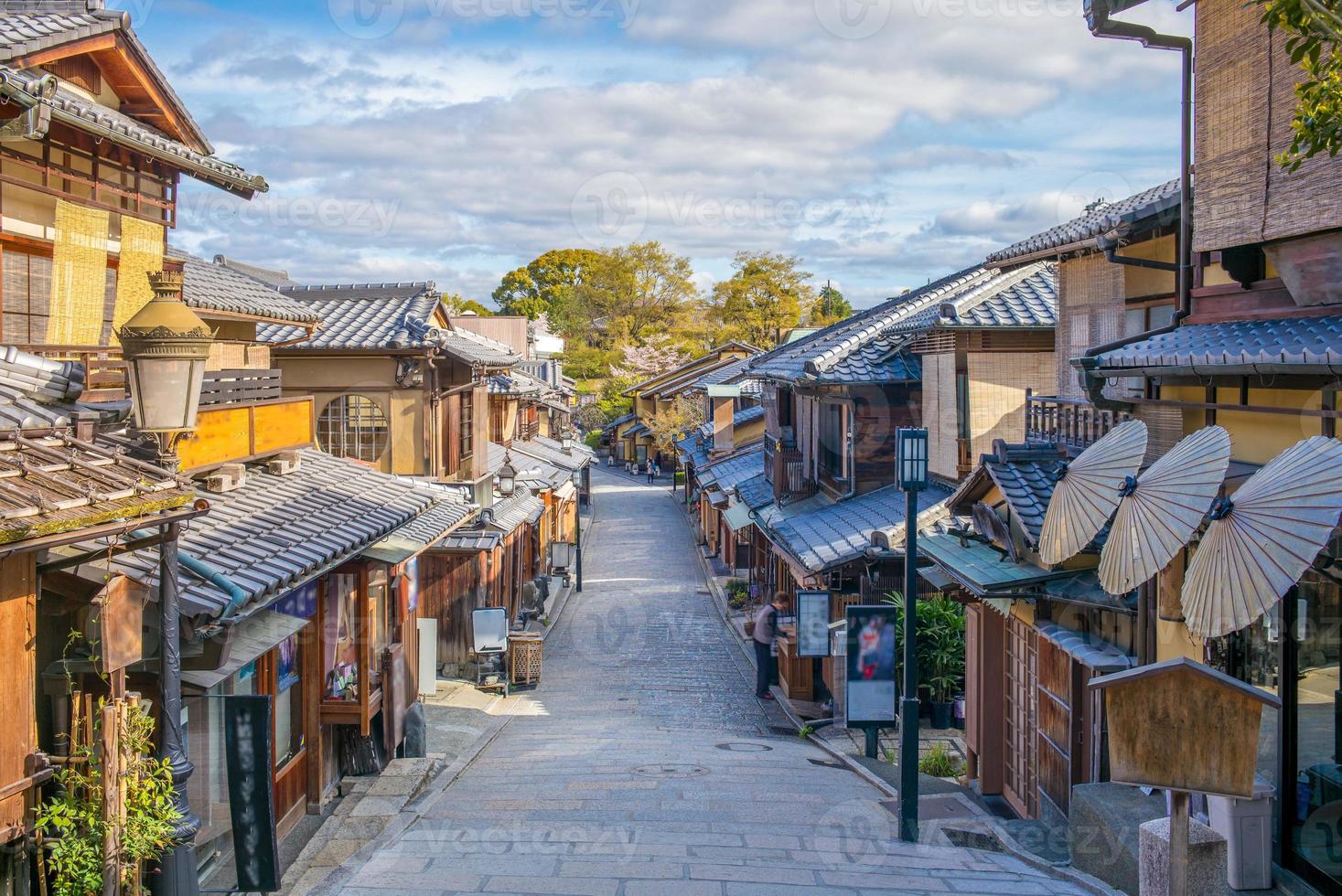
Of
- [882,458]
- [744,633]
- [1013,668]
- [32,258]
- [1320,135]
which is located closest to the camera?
[1320,135]

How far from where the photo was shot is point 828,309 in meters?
74.6

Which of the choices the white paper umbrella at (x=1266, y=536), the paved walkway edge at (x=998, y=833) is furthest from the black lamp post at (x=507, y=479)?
the white paper umbrella at (x=1266, y=536)

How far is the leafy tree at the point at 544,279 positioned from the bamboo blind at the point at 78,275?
76681 millimetres

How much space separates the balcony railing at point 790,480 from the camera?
1016 inches

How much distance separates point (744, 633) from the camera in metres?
26.4

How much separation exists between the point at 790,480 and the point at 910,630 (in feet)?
48.9

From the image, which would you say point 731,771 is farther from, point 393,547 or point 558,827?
point 393,547

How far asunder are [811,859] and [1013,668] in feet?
15.0

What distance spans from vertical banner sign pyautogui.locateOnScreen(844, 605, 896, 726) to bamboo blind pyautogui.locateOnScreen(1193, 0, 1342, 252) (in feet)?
19.2

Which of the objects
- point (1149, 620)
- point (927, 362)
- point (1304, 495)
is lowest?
point (1149, 620)

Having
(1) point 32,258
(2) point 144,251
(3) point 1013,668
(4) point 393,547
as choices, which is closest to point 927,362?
(3) point 1013,668

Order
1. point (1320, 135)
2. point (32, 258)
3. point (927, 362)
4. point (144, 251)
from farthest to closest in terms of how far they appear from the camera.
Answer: point (927, 362) → point (144, 251) → point (32, 258) → point (1320, 135)

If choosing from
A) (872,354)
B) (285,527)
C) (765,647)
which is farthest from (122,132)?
(872,354)

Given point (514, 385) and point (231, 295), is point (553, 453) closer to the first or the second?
point (514, 385)
